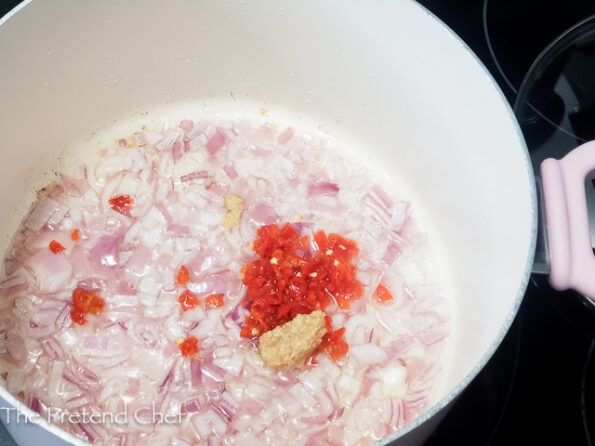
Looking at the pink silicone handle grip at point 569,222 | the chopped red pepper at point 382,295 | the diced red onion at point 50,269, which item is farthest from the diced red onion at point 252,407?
the pink silicone handle grip at point 569,222

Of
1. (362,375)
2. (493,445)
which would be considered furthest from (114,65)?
(493,445)

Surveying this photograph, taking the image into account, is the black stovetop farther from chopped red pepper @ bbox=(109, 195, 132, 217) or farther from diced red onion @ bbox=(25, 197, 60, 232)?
diced red onion @ bbox=(25, 197, 60, 232)

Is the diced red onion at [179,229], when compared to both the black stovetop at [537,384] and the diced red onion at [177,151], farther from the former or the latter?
the black stovetop at [537,384]

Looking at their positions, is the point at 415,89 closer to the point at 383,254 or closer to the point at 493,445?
the point at 383,254

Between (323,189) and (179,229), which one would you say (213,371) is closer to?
(179,229)

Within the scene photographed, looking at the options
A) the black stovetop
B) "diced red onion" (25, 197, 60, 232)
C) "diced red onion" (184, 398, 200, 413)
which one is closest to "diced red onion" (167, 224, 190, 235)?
"diced red onion" (25, 197, 60, 232)

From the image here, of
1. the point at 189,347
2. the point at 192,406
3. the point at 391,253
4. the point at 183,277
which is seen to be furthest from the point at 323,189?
the point at 192,406
